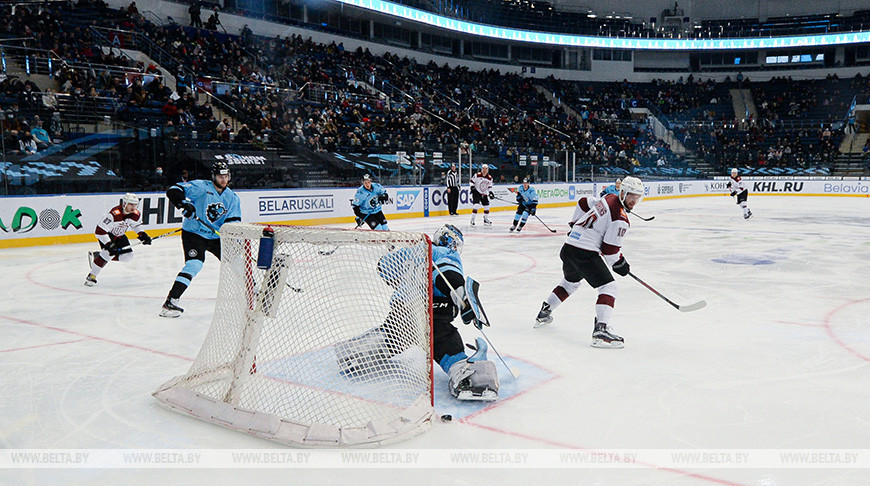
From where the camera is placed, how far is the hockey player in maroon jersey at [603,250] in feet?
14.2

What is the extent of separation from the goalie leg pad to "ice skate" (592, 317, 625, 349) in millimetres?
1309

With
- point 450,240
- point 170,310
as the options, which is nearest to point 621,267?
point 450,240

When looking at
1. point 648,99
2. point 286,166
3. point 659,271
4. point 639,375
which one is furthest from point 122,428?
point 648,99

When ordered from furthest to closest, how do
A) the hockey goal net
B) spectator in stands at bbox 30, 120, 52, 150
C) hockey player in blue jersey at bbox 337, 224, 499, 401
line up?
spectator in stands at bbox 30, 120, 52, 150
hockey player in blue jersey at bbox 337, 224, 499, 401
the hockey goal net

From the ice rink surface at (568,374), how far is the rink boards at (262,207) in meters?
2.76

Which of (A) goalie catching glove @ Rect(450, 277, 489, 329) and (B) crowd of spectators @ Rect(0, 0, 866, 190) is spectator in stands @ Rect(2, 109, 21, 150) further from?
(A) goalie catching glove @ Rect(450, 277, 489, 329)

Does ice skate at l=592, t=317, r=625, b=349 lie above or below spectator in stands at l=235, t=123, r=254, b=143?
below

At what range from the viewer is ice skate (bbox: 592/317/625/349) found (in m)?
4.30

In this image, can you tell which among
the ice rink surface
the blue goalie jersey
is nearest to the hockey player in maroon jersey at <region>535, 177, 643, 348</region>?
the ice rink surface

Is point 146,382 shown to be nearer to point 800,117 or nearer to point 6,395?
point 6,395

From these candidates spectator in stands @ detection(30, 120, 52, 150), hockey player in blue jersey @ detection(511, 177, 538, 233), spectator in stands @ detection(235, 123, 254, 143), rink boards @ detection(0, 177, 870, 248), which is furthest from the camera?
spectator in stands @ detection(235, 123, 254, 143)

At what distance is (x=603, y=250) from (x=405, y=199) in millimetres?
11748

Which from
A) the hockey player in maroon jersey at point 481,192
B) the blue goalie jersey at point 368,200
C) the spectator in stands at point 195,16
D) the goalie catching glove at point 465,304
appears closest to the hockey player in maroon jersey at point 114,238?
the blue goalie jersey at point 368,200

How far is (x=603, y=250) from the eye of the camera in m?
4.43
